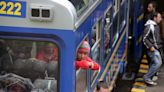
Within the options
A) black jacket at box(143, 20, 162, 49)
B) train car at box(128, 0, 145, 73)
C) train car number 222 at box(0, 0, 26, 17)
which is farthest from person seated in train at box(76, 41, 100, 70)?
train car at box(128, 0, 145, 73)

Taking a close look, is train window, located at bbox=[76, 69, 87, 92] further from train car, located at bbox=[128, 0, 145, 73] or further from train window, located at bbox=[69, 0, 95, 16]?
train car, located at bbox=[128, 0, 145, 73]

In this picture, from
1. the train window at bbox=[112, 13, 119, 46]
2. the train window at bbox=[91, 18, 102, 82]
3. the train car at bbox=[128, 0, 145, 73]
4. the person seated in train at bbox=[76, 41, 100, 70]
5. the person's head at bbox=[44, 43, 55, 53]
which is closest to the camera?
the person's head at bbox=[44, 43, 55, 53]

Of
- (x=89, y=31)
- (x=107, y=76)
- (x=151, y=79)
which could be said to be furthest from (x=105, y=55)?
(x=151, y=79)

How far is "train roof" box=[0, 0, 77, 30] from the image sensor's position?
368 centimetres

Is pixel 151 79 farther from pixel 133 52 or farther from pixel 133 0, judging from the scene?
pixel 133 0

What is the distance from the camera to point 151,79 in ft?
32.8

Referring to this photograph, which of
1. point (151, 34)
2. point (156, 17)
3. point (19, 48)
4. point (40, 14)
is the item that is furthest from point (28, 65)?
point (156, 17)

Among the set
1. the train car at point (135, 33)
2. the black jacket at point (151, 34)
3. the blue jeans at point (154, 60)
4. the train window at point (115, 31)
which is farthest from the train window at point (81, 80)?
the train car at point (135, 33)

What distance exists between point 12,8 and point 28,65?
0.53 metres

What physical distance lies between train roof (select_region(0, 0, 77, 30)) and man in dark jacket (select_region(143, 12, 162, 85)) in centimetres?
528

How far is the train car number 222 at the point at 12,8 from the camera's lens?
371 cm

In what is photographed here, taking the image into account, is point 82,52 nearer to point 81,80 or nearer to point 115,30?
point 81,80

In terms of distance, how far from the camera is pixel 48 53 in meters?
3.82

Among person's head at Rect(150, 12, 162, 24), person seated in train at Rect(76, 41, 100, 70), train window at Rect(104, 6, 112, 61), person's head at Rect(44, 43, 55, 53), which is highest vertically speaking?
person's head at Rect(150, 12, 162, 24)
